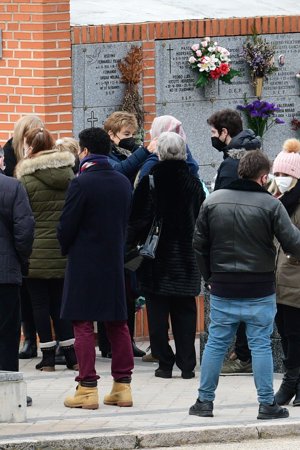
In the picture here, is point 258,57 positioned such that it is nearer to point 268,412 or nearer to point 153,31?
point 153,31

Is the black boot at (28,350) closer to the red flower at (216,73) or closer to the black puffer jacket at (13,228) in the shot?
the black puffer jacket at (13,228)

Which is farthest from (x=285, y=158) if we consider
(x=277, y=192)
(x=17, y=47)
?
(x=17, y=47)

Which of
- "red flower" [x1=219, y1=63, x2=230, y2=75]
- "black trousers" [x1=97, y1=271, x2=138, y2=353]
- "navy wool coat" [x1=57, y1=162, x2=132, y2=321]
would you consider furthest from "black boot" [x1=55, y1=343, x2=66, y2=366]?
"red flower" [x1=219, y1=63, x2=230, y2=75]

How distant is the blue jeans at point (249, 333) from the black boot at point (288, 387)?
513 mm

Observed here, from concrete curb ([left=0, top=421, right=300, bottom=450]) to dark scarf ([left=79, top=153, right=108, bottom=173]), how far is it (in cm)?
187

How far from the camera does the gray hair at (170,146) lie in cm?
1082

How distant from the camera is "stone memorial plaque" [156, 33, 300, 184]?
13.9m

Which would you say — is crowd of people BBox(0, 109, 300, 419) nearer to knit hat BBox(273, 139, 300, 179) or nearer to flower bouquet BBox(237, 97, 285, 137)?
knit hat BBox(273, 139, 300, 179)

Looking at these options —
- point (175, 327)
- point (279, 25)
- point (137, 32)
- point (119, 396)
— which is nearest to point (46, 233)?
point (175, 327)

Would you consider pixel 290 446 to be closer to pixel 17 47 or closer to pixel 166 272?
pixel 166 272

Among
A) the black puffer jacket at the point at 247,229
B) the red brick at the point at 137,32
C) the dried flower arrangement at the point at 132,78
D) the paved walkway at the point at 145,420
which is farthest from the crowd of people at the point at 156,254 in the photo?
the red brick at the point at 137,32

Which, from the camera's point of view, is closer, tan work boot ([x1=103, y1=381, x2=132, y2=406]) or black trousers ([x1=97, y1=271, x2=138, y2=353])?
tan work boot ([x1=103, y1=381, x2=132, y2=406])

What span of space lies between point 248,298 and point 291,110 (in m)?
5.54

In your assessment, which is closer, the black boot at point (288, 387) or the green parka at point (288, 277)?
the green parka at point (288, 277)
